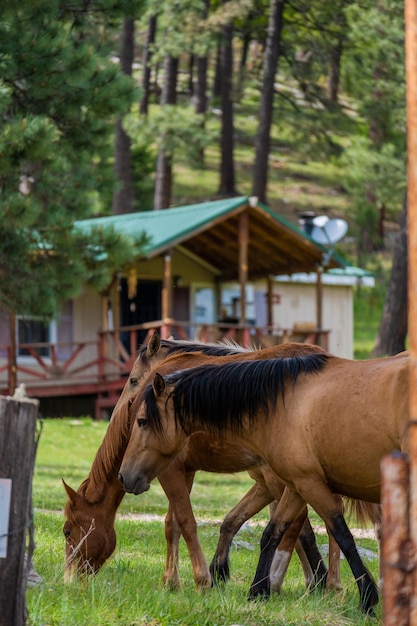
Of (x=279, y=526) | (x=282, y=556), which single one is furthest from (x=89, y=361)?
(x=279, y=526)

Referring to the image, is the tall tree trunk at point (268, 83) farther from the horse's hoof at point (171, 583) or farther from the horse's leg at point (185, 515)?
the horse's hoof at point (171, 583)

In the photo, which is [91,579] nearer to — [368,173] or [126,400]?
[126,400]

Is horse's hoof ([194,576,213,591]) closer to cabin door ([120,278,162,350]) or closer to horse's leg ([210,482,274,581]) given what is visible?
horse's leg ([210,482,274,581])

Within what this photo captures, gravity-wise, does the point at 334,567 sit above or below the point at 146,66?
below

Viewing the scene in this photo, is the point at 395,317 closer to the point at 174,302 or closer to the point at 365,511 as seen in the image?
the point at 174,302

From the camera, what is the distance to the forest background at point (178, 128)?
13.9 m

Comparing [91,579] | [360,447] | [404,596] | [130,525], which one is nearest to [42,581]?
[91,579]

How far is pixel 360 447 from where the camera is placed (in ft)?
18.8

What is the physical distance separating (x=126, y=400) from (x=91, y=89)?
8.22m

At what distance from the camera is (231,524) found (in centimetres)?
711

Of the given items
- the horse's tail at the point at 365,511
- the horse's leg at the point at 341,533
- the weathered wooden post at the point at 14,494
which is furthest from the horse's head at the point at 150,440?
the weathered wooden post at the point at 14,494

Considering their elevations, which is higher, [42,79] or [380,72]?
[380,72]

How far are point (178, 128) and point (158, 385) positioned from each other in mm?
25474

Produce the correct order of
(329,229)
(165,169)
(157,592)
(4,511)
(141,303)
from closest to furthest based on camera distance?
(4,511), (157,592), (329,229), (141,303), (165,169)
